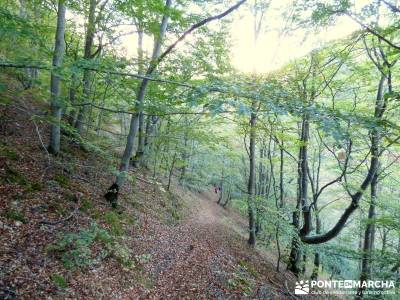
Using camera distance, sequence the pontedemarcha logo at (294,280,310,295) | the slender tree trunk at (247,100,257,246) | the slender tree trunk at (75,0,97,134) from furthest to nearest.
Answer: the slender tree trunk at (247,100,257,246) < the pontedemarcha logo at (294,280,310,295) < the slender tree trunk at (75,0,97,134)

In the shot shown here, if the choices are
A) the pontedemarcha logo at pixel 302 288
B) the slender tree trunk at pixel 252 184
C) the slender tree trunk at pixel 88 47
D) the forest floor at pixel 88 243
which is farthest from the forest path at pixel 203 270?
the slender tree trunk at pixel 88 47

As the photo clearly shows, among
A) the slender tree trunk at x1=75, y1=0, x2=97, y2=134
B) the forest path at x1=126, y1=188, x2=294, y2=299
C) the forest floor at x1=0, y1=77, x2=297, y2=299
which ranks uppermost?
the slender tree trunk at x1=75, y1=0, x2=97, y2=134

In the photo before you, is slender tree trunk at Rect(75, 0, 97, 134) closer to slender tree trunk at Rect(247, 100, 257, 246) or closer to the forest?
the forest

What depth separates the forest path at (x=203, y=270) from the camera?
23.5 feet

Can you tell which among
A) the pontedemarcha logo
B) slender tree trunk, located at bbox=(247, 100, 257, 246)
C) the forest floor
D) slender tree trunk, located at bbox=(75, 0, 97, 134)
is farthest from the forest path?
slender tree trunk, located at bbox=(75, 0, 97, 134)

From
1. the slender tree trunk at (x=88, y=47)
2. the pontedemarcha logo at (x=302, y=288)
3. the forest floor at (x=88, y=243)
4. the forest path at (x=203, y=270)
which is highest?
the slender tree trunk at (x=88, y=47)

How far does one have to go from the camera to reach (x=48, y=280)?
482 cm

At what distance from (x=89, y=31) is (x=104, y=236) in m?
7.17

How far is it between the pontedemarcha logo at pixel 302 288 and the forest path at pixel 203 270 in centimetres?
60

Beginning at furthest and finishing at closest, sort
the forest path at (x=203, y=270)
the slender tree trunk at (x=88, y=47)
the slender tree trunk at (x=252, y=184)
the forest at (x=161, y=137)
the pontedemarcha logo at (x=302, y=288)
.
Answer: the slender tree trunk at (x=252, y=184) → the pontedemarcha logo at (x=302, y=288) → the slender tree trunk at (x=88, y=47) → the forest path at (x=203, y=270) → the forest at (x=161, y=137)

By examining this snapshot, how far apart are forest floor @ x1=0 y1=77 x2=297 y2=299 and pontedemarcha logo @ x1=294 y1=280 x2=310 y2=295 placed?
1.68 ft

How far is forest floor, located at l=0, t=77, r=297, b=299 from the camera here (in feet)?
16.8

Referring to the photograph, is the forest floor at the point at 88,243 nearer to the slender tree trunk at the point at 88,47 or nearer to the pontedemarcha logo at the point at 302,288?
the pontedemarcha logo at the point at 302,288

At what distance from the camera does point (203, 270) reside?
8.62 meters
